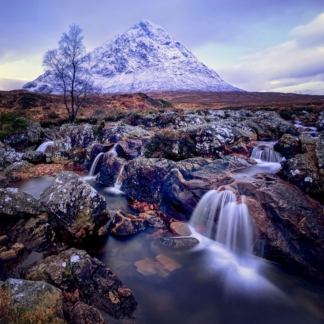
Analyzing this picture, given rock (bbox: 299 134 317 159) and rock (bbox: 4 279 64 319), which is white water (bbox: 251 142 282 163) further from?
rock (bbox: 4 279 64 319)

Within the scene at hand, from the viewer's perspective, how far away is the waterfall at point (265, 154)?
1019 cm

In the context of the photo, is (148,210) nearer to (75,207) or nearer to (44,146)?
(75,207)

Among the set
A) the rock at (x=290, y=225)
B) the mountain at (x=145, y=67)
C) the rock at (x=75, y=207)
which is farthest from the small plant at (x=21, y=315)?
the mountain at (x=145, y=67)

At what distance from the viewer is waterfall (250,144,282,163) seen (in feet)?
33.4

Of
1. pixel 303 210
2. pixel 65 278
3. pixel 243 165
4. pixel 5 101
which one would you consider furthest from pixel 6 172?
pixel 5 101

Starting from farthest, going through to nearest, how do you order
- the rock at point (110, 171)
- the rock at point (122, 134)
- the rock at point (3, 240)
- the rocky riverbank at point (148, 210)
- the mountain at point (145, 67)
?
1. the mountain at point (145, 67)
2. the rock at point (122, 134)
3. the rock at point (110, 171)
4. the rock at point (3, 240)
5. the rocky riverbank at point (148, 210)

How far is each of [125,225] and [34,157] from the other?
38.7 feet

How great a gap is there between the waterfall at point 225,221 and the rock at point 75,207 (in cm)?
335

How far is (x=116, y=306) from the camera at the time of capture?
4.40 m

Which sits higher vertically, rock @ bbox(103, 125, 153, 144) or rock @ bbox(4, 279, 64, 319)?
rock @ bbox(103, 125, 153, 144)

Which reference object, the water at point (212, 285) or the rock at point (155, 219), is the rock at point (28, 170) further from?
the water at point (212, 285)

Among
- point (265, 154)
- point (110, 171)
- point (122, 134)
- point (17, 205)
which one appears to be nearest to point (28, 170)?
point (110, 171)

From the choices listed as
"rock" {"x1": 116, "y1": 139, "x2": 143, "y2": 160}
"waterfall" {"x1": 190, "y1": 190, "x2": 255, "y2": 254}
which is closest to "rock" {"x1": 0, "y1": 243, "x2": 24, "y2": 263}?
"waterfall" {"x1": 190, "y1": 190, "x2": 255, "y2": 254}

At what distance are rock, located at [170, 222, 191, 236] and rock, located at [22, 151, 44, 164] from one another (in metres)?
12.6
